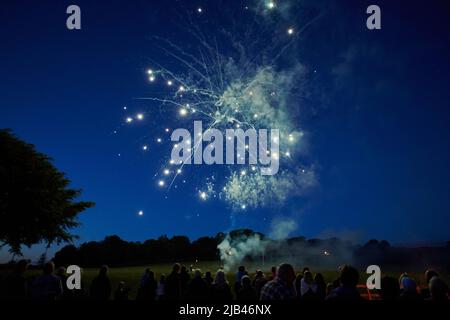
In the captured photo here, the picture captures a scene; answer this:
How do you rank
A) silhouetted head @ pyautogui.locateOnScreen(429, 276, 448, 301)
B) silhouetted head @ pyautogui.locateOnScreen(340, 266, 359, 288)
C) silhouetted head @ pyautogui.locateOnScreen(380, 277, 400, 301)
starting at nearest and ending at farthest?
silhouetted head @ pyautogui.locateOnScreen(340, 266, 359, 288) < silhouetted head @ pyautogui.locateOnScreen(380, 277, 400, 301) < silhouetted head @ pyautogui.locateOnScreen(429, 276, 448, 301)

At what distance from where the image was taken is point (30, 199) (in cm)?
2638

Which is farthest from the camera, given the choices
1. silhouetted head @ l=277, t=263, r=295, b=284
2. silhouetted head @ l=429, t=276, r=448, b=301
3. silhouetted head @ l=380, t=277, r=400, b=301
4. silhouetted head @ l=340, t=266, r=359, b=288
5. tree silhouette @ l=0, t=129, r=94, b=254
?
tree silhouette @ l=0, t=129, r=94, b=254

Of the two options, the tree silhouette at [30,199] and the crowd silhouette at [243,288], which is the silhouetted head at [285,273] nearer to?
the crowd silhouette at [243,288]

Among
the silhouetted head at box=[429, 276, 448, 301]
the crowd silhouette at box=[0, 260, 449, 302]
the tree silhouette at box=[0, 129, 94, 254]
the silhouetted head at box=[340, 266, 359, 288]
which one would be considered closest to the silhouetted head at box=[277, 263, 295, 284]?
the crowd silhouette at box=[0, 260, 449, 302]

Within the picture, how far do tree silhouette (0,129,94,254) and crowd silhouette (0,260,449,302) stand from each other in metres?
17.5

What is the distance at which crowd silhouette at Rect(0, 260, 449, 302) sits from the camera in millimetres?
5154

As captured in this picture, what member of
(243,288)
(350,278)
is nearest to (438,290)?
(350,278)

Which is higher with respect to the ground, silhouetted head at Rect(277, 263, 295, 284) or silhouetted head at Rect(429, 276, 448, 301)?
silhouetted head at Rect(277, 263, 295, 284)

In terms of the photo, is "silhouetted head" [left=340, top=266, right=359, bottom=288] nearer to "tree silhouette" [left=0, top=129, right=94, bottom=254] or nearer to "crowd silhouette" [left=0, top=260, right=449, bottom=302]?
"crowd silhouette" [left=0, top=260, right=449, bottom=302]

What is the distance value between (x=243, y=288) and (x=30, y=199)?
23.4 m

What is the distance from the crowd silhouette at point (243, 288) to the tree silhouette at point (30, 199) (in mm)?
17479

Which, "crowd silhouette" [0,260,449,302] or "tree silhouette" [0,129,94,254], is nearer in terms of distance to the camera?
"crowd silhouette" [0,260,449,302]
